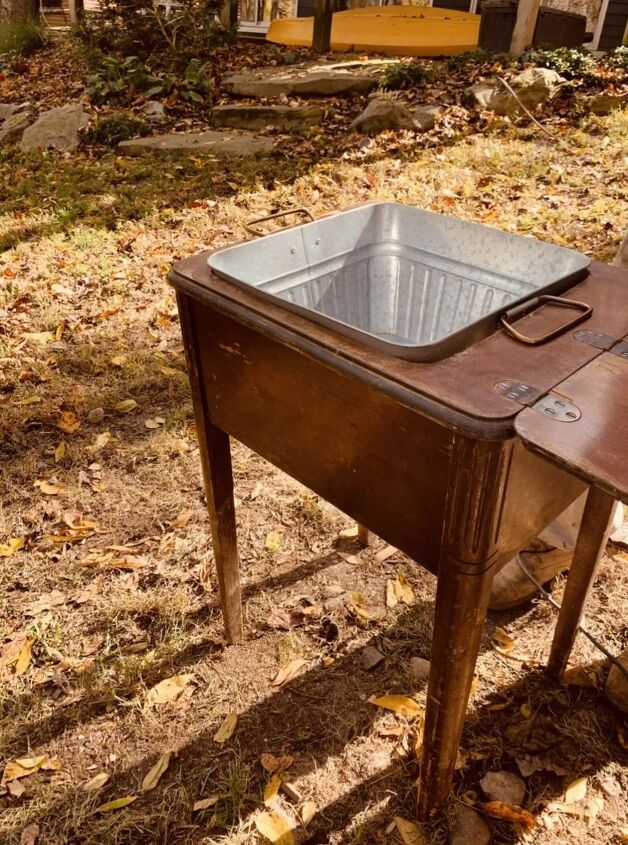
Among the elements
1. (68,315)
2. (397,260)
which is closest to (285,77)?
(68,315)

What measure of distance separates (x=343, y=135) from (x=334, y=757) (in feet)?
Result: 19.5

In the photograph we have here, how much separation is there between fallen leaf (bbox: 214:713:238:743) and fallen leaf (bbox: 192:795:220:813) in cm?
17

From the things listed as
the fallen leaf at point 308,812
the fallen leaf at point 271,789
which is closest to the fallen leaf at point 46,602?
the fallen leaf at point 271,789

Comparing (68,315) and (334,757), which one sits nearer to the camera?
(334,757)

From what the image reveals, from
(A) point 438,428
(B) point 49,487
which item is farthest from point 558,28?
(A) point 438,428

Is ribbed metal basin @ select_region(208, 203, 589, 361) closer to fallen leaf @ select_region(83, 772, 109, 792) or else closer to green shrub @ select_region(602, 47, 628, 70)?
fallen leaf @ select_region(83, 772, 109, 792)

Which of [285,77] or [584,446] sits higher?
[584,446]

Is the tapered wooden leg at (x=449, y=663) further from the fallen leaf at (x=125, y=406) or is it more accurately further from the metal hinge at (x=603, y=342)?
the fallen leaf at (x=125, y=406)

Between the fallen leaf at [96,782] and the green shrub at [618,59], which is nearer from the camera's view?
the fallen leaf at [96,782]

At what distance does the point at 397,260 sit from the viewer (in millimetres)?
1761

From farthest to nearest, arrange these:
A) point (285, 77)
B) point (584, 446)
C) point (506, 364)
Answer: point (285, 77) < point (506, 364) < point (584, 446)

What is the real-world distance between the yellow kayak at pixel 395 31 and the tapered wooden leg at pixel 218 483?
8509mm

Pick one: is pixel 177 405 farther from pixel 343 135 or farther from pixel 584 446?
pixel 343 135

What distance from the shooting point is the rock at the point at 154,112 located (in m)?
7.51
